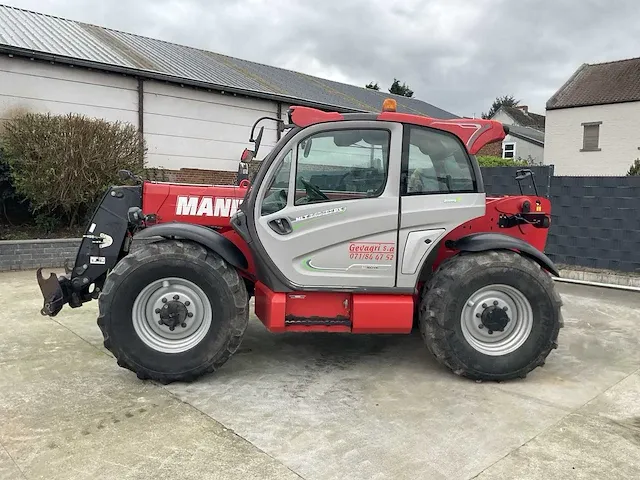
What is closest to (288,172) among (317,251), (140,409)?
(317,251)

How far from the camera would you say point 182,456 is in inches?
118

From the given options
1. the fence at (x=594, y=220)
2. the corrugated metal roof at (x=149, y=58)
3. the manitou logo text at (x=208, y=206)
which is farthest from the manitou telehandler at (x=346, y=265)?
the corrugated metal roof at (x=149, y=58)

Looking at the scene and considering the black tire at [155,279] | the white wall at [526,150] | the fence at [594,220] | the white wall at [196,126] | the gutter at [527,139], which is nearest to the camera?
the black tire at [155,279]

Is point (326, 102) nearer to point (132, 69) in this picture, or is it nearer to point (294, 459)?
point (132, 69)

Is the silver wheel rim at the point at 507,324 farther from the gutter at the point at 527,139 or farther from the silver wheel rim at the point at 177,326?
the gutter at the point at 527,139

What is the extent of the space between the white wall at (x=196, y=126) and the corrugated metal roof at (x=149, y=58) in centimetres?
43

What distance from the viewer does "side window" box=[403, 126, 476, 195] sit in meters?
4.21

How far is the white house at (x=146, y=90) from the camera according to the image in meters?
11.6

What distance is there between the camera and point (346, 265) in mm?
4188

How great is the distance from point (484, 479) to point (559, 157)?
25792 millimetres

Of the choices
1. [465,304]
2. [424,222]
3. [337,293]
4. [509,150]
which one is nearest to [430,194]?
[424,222]

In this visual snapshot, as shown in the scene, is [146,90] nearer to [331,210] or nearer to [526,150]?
[331,210]

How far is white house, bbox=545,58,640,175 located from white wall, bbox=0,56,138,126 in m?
20.4

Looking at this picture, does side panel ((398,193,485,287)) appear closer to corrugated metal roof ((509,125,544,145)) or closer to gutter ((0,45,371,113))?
gutter ((0,45,371,113))
